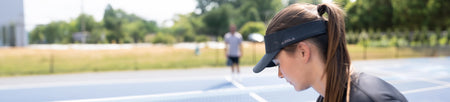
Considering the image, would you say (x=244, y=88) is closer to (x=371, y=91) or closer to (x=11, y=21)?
(x=371, y=91)

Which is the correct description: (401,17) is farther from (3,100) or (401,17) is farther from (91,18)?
(91,18)

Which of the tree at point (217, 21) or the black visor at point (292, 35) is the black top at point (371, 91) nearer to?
the black visor at point (292, 35)

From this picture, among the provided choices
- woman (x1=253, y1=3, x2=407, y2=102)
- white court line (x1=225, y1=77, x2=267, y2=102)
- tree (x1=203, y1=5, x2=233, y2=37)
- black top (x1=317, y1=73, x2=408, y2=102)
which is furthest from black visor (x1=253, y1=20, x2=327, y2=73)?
tree (x1=203, y1=5, x2=233, y2=37)

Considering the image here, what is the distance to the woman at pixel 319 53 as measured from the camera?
99 cm

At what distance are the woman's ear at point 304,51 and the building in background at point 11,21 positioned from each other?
117 feet

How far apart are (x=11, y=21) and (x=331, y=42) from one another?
118ft

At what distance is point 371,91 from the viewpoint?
917 millimetres

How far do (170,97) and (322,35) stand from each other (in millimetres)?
5270

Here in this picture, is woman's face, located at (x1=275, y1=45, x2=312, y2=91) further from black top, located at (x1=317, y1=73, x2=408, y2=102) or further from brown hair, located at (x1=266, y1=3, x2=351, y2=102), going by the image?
black top, located at (x1=317, y1=73, x2=408, y2=102)

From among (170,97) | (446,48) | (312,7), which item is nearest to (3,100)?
(170,97)

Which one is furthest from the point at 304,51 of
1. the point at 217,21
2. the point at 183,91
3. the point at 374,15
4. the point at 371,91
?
the point at 217,21

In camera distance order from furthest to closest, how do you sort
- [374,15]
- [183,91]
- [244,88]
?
[374,15] → [244,88] → [183,91]

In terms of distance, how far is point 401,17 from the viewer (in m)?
29.8

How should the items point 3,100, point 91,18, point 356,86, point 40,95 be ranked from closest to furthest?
point 356,86 → point 3,100 → point 40,95 → point 91,18
